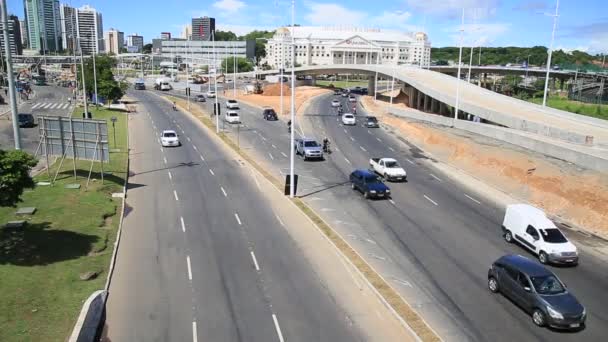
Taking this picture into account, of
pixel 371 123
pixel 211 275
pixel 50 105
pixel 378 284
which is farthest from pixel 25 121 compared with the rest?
pixel 378 284

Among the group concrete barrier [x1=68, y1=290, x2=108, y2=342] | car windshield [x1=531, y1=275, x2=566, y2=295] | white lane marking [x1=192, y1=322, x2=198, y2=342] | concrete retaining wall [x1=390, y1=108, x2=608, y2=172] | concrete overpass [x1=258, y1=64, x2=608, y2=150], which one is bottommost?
white lane marking [x1=192, y1=322, x2=198, y2=342]

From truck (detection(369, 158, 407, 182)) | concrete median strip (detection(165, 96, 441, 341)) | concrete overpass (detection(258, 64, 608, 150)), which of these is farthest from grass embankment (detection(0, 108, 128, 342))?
concrete overpass (detection(258, 64, 608, 150))

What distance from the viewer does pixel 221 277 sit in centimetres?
1998

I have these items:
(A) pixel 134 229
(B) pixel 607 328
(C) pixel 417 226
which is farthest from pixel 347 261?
(A) pixel 134 229

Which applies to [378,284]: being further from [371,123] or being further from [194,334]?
[371,123]

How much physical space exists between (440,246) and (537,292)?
7.39 meters

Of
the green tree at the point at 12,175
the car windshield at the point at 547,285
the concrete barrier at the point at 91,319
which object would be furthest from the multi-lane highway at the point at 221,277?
the car windshield at the point at 547,285

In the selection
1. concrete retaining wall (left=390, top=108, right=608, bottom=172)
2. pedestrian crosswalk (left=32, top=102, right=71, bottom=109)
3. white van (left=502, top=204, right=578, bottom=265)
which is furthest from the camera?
pedestrian crosswalk (left=32, top=102, right=71, bottom=109)

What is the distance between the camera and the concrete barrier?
14.7m

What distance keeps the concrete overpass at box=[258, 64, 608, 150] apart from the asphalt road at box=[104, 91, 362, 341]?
28953mm

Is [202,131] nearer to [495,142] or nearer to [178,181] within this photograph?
[178,181]

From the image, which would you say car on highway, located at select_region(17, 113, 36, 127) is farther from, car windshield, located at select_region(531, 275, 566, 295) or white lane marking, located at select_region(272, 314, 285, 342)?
car windshield, located at select_region(531, 275, 566, 295)

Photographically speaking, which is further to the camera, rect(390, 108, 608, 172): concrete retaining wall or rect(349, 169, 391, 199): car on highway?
rect(390, 108, 608, 172): concrete retaining wall

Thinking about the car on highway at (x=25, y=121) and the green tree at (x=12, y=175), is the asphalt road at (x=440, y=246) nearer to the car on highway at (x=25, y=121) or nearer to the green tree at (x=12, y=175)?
the green tree at (x=12, y=175)
